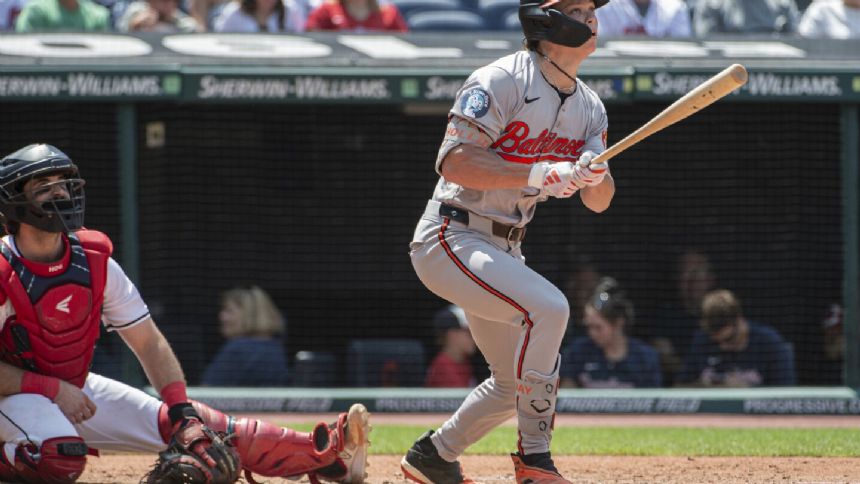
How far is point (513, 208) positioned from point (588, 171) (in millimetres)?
461

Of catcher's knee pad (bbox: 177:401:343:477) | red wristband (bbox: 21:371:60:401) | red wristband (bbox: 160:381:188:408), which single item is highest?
red wristband (bbox: 21:371:60:401)

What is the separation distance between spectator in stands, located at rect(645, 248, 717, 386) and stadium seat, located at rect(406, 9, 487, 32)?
2265 mm

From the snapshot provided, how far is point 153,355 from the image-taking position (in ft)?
14.3

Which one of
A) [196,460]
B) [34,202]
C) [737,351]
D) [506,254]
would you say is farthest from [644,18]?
[196,460]

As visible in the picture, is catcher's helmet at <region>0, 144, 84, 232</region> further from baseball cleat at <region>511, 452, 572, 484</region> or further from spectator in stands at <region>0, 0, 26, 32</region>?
spectator in stands at <region>0, 0, 26, 32</region>

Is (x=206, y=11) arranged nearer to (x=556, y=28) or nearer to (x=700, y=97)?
(x=556, y=28)

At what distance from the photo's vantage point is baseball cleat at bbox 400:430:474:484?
4461 mm

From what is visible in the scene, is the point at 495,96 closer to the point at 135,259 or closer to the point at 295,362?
the point at 135,259

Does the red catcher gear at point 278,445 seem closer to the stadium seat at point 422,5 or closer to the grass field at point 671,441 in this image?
the grass field at point 671,441

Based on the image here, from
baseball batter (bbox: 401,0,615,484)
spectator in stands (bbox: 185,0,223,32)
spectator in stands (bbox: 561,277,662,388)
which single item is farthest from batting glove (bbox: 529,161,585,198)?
spectator in stands (bbox: 185,0,223,32)

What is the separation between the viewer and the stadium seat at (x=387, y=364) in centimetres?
795

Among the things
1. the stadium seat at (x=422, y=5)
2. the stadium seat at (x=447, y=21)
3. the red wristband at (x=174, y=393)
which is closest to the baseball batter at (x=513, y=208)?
the red wristband at (x=174, y=393)

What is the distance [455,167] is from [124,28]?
536 cm


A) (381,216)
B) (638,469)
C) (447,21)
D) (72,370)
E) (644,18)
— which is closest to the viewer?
(72,370)
